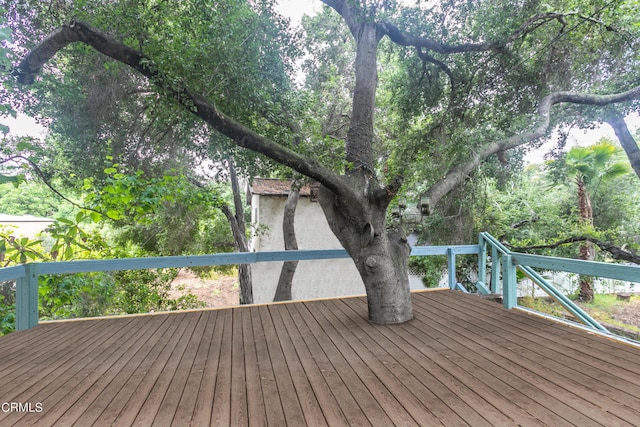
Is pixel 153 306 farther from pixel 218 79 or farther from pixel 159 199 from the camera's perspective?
pixel 218 79

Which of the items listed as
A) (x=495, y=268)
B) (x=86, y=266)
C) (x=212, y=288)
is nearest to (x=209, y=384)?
(x=86, y=266)

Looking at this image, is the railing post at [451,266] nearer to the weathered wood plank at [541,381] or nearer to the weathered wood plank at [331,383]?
the weathered wood plank at [541,381]

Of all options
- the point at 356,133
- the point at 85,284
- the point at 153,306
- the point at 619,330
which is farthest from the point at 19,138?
the point at 619,330

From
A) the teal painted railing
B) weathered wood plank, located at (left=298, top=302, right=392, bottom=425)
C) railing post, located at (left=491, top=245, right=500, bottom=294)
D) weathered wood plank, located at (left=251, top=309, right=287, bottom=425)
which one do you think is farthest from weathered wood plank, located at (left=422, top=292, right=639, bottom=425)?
weathered wood plank, located at (left=251, top=309, right=287, bottom=425)

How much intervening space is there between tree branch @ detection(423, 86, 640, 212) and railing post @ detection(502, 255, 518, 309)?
1.04 m

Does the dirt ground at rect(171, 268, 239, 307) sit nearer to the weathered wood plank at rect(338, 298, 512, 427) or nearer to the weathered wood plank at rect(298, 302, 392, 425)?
the weathered wood plank at rect(298, 302, 392, 425)

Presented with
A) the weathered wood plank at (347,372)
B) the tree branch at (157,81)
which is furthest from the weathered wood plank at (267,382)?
the tree branch at (157,81)

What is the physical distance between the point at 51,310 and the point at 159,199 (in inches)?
116

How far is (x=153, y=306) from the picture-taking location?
23.2 ft

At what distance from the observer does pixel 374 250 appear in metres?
3.51

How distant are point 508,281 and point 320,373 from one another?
2649 mm

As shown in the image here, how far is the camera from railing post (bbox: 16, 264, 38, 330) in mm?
3309

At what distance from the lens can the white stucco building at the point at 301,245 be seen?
8.40m

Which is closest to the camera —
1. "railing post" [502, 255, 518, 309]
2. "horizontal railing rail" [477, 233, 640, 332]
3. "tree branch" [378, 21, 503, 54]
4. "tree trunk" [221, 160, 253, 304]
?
"horizontal railing rail" [477, 233, 640, 332]
